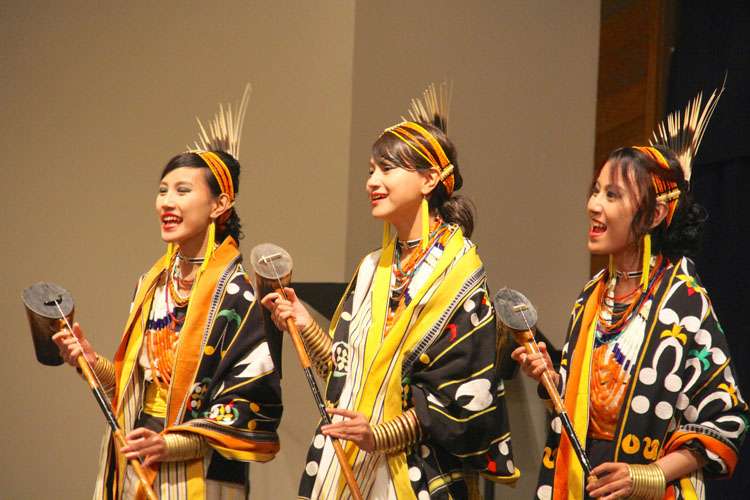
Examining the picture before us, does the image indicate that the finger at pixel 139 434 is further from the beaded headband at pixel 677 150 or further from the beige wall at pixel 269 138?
the beige wall at pixel 269 138

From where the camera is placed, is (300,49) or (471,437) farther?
(300,49)

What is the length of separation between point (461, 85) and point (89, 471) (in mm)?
2155

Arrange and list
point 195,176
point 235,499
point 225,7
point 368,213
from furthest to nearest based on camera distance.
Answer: point 225,7 → point 368,213 → point 195,176 → point 235,499

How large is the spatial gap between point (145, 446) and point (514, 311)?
944 millimetres

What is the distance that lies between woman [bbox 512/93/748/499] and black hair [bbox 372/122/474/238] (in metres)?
0.35

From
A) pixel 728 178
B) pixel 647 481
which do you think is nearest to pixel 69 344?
pixel 647 481

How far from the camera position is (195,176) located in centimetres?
290

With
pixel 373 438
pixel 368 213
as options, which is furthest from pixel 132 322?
pixel 368 213

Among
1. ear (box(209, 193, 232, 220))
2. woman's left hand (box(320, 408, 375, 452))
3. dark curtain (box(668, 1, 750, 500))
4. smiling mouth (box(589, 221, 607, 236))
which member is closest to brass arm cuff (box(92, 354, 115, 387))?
ear (box(209, 193, 232, 220))

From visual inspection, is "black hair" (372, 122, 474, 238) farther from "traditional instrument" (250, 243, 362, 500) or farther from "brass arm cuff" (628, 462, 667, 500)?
"brass arm cuff" (628, 462, 667, 500)

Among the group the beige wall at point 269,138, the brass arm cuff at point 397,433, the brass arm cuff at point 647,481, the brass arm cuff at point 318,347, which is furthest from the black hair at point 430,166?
the beige wall at point 269,138

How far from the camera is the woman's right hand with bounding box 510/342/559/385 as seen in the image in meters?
2.33

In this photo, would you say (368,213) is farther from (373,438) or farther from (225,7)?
(373,438)

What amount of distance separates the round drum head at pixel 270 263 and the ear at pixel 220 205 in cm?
27
